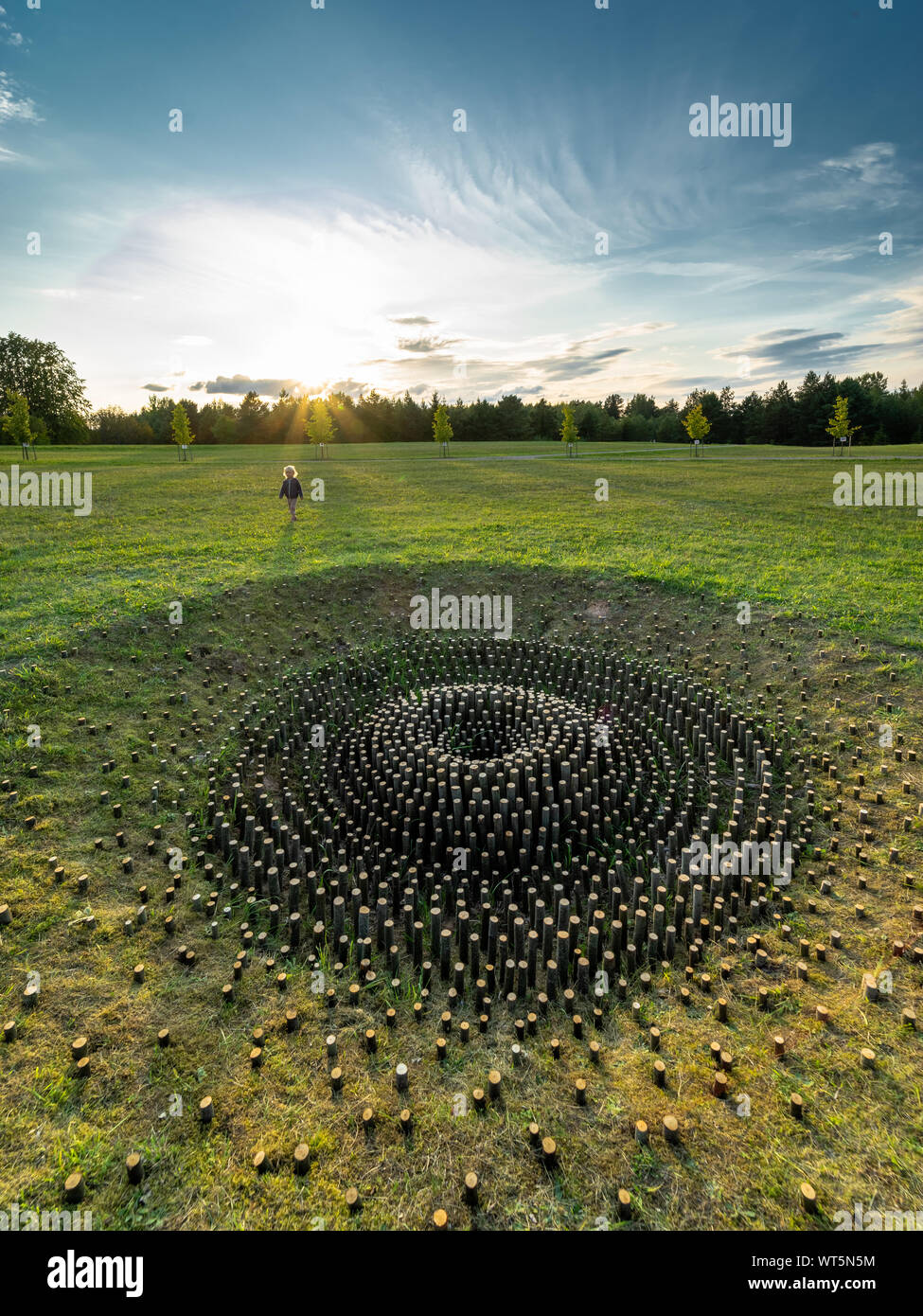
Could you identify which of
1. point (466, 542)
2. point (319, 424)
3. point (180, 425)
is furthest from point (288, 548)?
point (319, 424)

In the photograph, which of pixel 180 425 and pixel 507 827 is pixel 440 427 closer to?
pixel 180 425

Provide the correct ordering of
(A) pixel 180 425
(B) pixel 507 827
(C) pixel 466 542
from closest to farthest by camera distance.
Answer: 1. (B) pixel 507 827
2. (C) pixel 466 542
3. (A) pixel 180 425

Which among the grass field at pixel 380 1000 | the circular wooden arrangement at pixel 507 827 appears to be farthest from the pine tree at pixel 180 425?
the circular wooden arrangement at pixel 507 827

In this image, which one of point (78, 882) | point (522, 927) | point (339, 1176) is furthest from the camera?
point (78, 882)

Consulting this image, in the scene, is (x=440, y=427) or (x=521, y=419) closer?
(x=440, y=427)

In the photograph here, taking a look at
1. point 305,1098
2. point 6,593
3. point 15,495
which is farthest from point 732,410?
point 305,1098

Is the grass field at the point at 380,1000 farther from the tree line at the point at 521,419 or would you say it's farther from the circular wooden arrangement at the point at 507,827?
the tree line at the point at 521,419
